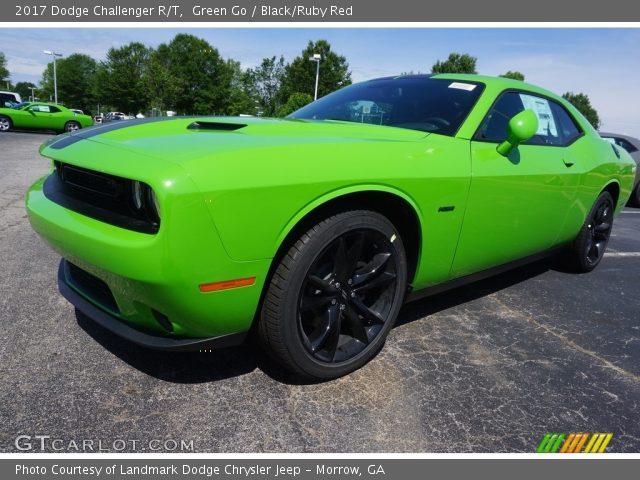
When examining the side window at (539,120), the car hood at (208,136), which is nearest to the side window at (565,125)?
the side window at (539,120)

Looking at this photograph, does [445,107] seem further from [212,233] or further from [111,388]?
[111,388]

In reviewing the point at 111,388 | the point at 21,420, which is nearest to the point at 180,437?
the point at 111,388

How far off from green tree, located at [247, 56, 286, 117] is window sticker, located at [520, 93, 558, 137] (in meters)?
48.2

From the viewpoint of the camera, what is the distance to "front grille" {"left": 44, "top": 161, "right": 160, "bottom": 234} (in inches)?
63.4

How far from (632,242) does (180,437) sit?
5.90 meters

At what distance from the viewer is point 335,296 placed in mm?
2020

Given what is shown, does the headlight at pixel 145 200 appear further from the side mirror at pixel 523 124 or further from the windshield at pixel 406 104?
the side mirror at pixel 523 124

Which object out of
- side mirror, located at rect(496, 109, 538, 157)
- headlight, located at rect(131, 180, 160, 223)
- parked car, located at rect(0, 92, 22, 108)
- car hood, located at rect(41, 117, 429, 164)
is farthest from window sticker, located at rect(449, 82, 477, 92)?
parked car, located at rect(0, 92, 22, 108)

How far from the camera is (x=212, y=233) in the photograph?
1532 millimetres

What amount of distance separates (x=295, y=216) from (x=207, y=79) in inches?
1984

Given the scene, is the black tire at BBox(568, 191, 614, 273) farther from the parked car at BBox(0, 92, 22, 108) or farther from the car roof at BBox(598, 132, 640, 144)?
the parked car at BBox(0, 92, 22, 108)

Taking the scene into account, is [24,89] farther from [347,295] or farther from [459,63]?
[347,295]

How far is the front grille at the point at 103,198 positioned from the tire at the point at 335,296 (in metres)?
0.52

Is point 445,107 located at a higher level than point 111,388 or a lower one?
higher
